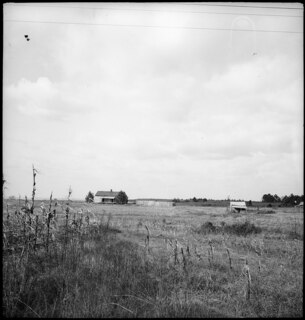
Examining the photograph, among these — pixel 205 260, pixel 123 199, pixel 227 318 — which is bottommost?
pixel 123 199

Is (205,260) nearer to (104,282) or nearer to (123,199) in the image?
(104,282)

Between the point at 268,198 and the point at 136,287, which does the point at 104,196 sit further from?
the point at 136,287

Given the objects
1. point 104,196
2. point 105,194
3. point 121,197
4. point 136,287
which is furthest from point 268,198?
point 136,287

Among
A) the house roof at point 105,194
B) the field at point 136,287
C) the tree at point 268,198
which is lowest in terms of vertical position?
the tree at point 268,198

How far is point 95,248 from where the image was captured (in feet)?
24.1

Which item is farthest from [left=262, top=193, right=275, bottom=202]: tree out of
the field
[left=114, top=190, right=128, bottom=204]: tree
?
the field

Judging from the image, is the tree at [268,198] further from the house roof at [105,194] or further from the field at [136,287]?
the field at [136,287]

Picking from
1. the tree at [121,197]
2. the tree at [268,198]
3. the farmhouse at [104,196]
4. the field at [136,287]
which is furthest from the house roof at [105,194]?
the field at [136,287]

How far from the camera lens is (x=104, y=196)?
90.8 m

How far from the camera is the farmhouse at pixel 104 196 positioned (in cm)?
8900

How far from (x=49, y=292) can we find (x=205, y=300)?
99.1 inches

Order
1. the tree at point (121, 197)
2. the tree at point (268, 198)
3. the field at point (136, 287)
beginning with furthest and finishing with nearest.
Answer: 1. the tree at point (268, 198)
2. the tree at point (121, 197)
3. the field at point (136, 287)

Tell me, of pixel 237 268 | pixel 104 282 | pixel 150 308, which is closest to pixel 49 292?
pixel 104 282

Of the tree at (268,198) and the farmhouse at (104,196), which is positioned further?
the tree at (268,198)
